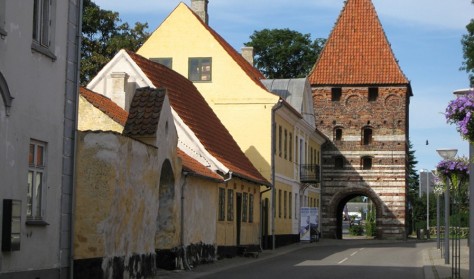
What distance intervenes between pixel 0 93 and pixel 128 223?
660 cm

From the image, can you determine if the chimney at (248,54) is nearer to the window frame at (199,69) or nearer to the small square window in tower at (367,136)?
the small square window in tower at (367,136)

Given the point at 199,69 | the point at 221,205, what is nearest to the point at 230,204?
the point at 221,205

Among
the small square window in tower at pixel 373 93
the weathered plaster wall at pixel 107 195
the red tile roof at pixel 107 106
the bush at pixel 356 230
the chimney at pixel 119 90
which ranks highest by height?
the small square window in tower at pixel 373 93

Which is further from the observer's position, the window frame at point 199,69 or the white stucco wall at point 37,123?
the window frame at point 199,69

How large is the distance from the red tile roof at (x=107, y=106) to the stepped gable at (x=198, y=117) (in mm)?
3401

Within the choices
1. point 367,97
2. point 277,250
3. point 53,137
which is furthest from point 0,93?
point 367,97

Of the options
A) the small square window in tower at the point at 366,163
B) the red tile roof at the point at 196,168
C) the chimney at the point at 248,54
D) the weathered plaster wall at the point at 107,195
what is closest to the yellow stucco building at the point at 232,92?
the chimney at the point at 248,54

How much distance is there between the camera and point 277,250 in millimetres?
41031

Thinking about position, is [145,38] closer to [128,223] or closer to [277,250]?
[277,250]

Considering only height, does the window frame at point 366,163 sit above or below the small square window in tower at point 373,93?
below

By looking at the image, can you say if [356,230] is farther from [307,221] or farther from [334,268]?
[334,268]

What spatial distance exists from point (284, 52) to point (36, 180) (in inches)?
2246

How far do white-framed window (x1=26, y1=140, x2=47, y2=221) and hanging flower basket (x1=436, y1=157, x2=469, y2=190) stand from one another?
7.80 meters

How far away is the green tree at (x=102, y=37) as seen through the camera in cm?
4612
